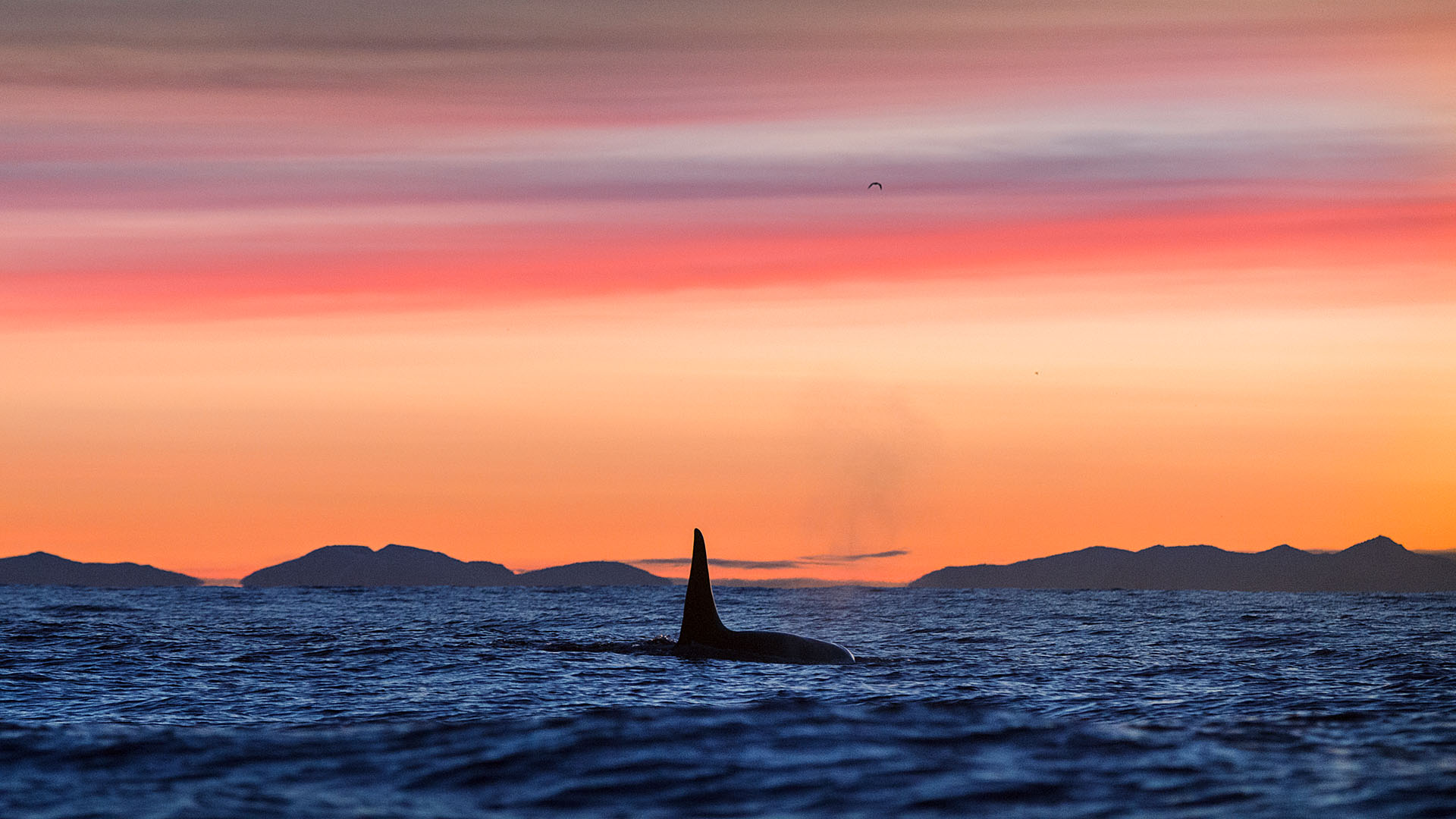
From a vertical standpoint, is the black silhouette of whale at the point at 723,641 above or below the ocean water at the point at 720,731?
above

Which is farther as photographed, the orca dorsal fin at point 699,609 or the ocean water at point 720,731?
the orca dorsal fin at point 699,609

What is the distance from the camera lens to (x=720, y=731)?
50.6 ft

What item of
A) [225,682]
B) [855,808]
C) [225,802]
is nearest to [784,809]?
[855,808]

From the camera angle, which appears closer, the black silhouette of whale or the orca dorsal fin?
the black silhouette of whale

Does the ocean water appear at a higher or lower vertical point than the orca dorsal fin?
lower

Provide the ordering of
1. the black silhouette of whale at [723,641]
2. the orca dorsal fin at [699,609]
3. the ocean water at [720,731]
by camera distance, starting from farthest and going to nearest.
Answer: the orca dorsal fin at [699,609] → the black silhouette of whale at [723,641] → the ocean water at [720,731]

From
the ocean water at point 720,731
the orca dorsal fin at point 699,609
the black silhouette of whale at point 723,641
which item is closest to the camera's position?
the ocean water at point 720,731

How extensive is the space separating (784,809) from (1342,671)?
21.4 meters

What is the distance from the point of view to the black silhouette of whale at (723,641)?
29797 mm

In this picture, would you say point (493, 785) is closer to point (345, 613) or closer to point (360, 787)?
point (360, 787)

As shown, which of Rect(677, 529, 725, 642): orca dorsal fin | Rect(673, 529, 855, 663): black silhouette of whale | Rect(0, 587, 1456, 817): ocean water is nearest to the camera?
Rect(0, 587, 1456, 817): ocean water

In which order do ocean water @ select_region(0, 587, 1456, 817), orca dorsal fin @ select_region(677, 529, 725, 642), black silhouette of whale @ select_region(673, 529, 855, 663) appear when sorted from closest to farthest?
1. ocean water @ select_region(0, 587, 1456, 817)
2. black silhouette of whale @ select_region(673, 529, 855, 663)
3. orca dorsal fin @ select_region(677, 529, 725, 642)

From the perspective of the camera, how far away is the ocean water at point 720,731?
11672 mm

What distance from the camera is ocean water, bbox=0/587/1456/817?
1167 centimetres
